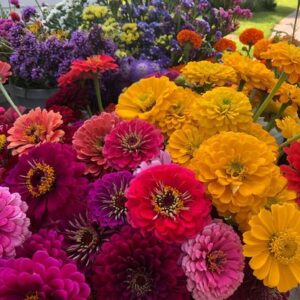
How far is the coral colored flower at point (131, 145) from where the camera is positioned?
0.71 metres

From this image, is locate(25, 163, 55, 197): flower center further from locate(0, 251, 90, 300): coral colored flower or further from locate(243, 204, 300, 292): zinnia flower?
locate(243, 204, 300, 292): zinnia flower

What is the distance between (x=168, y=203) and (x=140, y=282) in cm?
11

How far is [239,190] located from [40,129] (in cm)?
38

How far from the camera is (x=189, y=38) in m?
1.38

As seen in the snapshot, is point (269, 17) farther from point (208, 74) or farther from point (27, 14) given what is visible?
point (208, 74)

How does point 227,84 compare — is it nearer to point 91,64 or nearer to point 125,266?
point 91,64

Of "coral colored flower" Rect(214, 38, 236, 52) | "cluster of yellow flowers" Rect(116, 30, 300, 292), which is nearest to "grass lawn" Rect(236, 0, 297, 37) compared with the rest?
"coral colored flower" Rect(214, 38, 236, 52)

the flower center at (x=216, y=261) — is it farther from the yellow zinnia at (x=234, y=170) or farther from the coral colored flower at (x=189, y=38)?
the coral colored flower at (x=189, y=38)

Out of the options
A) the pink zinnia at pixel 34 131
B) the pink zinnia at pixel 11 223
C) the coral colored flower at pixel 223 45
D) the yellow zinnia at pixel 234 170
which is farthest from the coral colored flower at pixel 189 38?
the pink zinnia at pixel 11 223

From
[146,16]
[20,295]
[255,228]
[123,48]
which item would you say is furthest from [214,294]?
[146,16]

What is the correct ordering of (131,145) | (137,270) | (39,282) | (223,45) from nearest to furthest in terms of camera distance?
(39,282)
(137,270)
(131,145)
(223,45)

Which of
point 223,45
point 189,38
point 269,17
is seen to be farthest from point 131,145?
point 269,17

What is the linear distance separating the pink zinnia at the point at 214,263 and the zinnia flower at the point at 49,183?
0.18 meters

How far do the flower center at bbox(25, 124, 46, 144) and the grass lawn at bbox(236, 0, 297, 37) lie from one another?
4.96 metres
